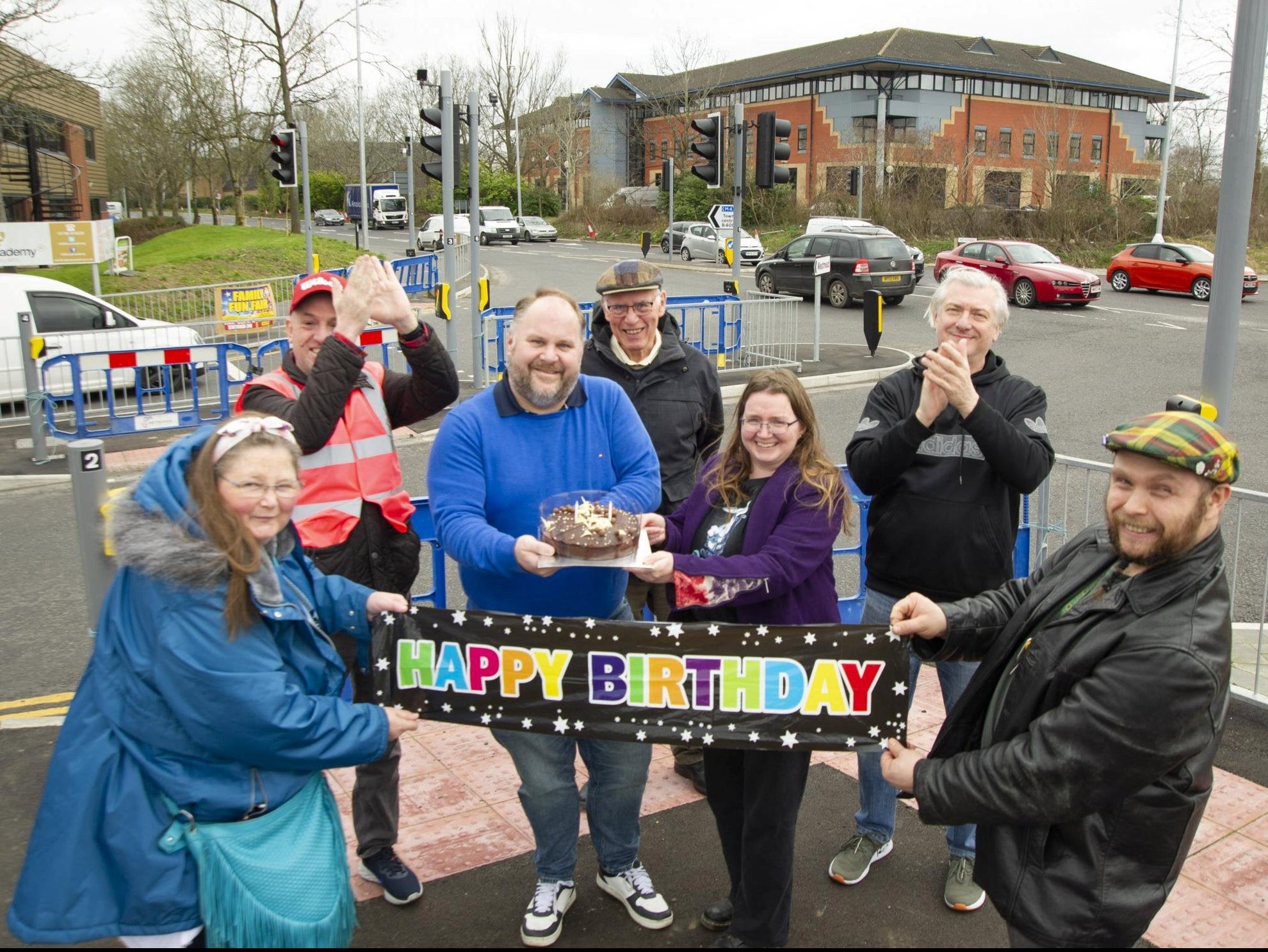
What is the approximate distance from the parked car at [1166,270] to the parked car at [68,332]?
77.9ft

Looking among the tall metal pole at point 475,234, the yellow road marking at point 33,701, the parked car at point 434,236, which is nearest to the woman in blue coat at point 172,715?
the yellow road marking at point 33,701

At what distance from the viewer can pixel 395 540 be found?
3.65 m

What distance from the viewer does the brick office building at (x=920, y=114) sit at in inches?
2141

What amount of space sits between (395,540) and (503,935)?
1370 mm

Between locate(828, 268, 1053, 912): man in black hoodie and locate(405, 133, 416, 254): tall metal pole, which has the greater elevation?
locate(405, 133, 416, 254): tall metal pole

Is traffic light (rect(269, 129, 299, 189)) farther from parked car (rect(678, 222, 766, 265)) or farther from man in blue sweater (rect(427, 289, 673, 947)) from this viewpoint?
parked car (rect(678, 222, 766, 265))

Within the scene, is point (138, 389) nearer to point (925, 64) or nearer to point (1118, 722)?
point (1118, 722)

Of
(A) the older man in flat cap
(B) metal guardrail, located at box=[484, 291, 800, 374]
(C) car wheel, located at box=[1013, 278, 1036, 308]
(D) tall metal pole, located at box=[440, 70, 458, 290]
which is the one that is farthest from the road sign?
(A) the older man in flat cap

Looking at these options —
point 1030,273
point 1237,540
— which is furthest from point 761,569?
point 1030,273

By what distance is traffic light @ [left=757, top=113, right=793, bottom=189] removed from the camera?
548 inches

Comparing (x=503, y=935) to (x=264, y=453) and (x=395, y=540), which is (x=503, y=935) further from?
(x=264, y=453)

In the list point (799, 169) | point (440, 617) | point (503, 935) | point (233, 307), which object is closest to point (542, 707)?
point (440, 617)

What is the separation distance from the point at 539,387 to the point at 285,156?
18.5 m

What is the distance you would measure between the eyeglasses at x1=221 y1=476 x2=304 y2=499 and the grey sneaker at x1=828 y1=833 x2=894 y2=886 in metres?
2.37
